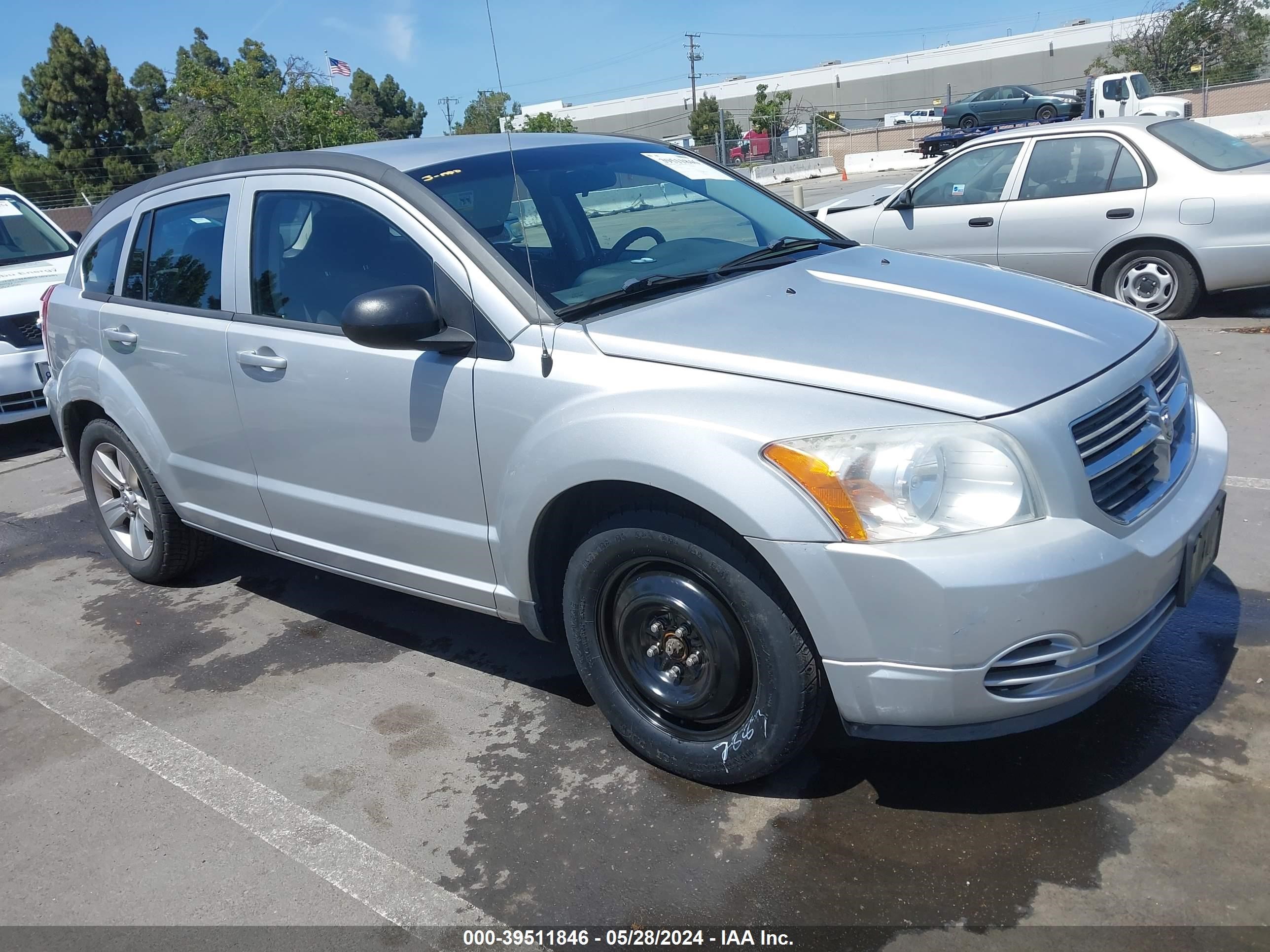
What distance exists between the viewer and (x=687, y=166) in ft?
13.7

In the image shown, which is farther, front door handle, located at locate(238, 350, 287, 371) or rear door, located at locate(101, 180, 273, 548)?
rear door, located at locate(101, 180, 273, 548)

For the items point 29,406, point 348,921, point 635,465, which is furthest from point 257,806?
point 29,406

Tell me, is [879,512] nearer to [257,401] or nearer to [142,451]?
[257,401]

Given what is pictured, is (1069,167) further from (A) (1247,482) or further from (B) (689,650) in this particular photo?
(B) (689,650)

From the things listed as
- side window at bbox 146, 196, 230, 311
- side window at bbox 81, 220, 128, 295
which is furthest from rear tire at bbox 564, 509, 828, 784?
side window at bbox 81, 220, 128, 295

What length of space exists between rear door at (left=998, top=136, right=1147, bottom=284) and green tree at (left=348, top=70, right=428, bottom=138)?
2507 inches

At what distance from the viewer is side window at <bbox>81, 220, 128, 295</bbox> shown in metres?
4.65

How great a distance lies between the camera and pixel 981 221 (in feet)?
27.1

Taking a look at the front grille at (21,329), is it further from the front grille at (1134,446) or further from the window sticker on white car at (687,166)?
the front grille at (1134,446)

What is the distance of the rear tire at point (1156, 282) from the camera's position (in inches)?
299

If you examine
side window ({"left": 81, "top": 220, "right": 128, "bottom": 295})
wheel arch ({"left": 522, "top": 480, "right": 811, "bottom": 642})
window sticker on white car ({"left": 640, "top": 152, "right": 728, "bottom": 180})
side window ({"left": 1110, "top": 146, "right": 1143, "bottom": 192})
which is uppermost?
window sticker on white car ({"left": 640, "top": 152, "right": 728, "bottom": 180})

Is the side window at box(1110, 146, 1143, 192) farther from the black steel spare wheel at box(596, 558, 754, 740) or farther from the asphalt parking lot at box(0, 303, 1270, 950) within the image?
the black steel spare wheel at box(596, 558, 754, 740)

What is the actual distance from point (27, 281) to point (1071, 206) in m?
8.21

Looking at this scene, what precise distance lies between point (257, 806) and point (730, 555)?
169 centimetres
